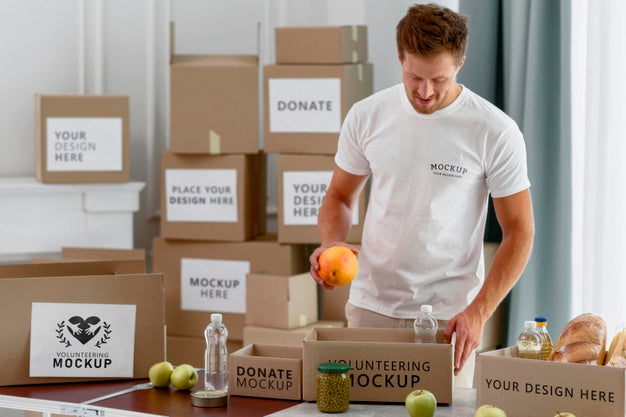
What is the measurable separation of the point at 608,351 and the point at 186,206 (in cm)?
221

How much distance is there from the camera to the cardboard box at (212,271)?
3.70 meters

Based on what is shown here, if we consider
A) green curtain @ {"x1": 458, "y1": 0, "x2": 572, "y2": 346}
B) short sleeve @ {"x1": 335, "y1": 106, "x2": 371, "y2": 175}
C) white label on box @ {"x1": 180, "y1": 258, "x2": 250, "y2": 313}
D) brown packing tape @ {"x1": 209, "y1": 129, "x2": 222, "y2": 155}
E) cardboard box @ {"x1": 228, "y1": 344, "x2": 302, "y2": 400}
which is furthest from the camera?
white label on box @ {"x1": 180, "y1": 258, "x2": 250, "y2": 313}

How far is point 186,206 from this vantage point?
3.72 meters

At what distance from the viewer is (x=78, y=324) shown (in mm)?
2152

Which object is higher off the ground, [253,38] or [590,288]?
[253,38]

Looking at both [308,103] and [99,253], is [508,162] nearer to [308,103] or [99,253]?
[308,103]

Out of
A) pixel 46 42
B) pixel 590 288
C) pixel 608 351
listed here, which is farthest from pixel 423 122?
pixel 46 42

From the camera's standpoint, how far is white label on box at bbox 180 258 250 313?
3.74m

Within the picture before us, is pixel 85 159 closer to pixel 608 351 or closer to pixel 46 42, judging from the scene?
pixel 46 42

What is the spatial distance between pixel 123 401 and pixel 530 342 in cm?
86

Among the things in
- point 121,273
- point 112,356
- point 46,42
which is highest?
point 46,42

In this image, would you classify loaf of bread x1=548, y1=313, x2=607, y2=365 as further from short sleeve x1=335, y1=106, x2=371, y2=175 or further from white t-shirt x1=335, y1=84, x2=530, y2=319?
short sleeve x1=335, y1=106, x2=371, y2=175

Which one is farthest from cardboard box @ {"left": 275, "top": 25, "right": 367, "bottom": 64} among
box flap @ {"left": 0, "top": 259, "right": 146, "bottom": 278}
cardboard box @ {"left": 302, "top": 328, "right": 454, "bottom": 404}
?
cardboard box @ {"left": 302, "top": 328, "right": 454, "bottom": 404}

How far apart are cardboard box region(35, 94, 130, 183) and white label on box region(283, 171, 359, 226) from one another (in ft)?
2.16
